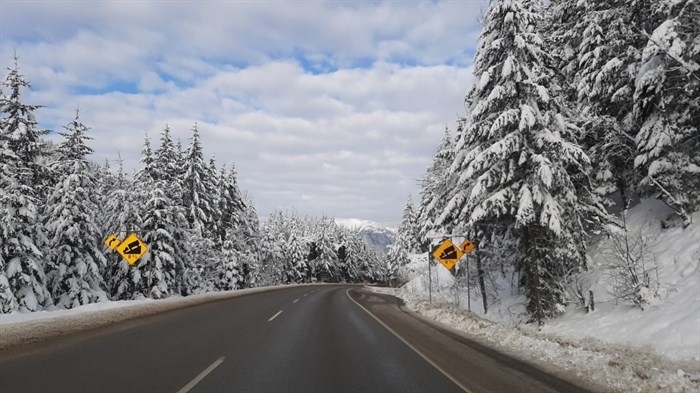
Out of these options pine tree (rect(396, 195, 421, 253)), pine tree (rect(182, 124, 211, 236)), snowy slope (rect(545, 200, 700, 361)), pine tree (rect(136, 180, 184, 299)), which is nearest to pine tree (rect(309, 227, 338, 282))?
pine tree (rect(396, 195, 421, 253))

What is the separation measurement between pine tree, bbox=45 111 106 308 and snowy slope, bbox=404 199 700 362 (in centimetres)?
2251

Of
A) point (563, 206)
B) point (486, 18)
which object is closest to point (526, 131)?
point (563, 206)

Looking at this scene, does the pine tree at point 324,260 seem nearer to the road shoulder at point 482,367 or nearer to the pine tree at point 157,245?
the pine tree at point 157,245

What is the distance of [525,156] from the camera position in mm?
16766

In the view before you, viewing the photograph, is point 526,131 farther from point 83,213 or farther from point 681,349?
point 83,213

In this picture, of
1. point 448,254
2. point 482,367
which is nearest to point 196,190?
point 448,254

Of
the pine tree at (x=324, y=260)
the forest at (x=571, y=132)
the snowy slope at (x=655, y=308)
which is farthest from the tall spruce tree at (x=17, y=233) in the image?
the pine tree at (x=324, y=260)

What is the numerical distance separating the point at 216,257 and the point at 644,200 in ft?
119

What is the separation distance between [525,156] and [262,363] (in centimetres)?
1233

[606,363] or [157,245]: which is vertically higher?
[157,245]

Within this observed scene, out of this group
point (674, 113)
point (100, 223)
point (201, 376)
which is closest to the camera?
point (201, 376)

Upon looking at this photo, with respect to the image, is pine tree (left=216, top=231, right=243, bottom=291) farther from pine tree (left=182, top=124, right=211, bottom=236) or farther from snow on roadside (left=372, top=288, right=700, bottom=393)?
snow on roadside (left=372, top=288, right=700, bottom=393)

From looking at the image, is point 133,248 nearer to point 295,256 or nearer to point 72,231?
point 72,231

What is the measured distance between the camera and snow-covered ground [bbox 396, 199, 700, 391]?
800cm
